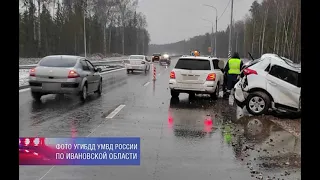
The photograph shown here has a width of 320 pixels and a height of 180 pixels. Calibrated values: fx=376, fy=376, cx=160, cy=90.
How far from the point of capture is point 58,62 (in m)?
12.9

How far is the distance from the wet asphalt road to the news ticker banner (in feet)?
0.73

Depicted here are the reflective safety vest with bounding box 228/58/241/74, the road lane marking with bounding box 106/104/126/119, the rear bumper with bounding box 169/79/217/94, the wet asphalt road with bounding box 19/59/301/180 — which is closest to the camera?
the wet asphalt road with bounding box 19/59/301/180

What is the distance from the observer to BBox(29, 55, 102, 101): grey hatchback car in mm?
12250

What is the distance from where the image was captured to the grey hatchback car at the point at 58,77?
12.2 meters

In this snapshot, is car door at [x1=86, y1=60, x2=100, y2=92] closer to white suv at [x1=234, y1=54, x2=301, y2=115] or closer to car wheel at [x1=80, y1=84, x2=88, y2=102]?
car wheel at [x1=80, y1=84, x2=88, y2=102]

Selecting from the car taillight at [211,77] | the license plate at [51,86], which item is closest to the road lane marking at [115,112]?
the license plate at [51,86]

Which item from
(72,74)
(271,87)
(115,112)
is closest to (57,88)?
(72,74)

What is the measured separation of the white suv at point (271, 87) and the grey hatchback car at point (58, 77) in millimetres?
5546

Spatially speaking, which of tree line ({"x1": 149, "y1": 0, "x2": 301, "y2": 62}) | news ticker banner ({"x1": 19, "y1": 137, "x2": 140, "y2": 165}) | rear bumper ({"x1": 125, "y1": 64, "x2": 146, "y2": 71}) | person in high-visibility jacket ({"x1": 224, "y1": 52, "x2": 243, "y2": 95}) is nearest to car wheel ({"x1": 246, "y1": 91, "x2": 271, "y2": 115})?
person in high-visibility jacket ({"x1": 224, "y1": 52, "x2": 243, "y2": 95})

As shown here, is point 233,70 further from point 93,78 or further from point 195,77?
point 93,78

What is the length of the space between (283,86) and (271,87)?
337mm

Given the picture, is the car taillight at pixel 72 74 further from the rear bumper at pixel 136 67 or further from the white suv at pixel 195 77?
the rear bumper at pixel 136 67

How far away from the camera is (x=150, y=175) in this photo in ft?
17.1

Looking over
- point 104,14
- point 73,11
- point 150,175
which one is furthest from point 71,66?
point 104,14
